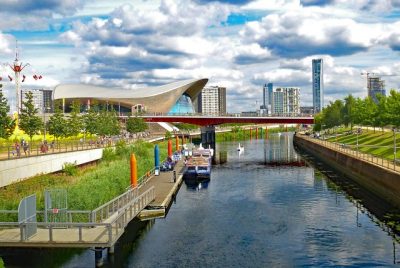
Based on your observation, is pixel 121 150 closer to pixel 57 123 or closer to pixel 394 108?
pixel 57 123

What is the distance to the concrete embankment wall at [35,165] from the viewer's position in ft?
149

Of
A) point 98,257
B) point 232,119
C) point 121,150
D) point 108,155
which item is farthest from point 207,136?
point 98,257

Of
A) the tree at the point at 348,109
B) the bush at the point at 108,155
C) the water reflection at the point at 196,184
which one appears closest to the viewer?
the water reflection at the point at 196,184

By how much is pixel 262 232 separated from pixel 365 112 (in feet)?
236

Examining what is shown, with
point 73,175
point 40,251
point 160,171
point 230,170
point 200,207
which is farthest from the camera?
point 230,170

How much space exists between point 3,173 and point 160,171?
25.9m

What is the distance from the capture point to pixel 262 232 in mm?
36000

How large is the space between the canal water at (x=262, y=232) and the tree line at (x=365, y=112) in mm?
22407

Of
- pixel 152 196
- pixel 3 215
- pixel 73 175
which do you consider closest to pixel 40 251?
pixel 3 215

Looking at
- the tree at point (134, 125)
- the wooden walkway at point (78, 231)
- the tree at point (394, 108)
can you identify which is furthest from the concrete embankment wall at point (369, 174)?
the tree at point (134, 125)

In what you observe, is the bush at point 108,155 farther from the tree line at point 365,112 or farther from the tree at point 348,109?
the tree at point 348,109

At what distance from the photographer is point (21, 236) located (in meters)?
27.1

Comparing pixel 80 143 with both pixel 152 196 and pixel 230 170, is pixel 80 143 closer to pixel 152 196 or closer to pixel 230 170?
pixel 230 170

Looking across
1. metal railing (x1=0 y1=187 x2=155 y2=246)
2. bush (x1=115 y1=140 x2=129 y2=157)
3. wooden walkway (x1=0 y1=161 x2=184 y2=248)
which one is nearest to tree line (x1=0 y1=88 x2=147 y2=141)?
bush (x1=115 y1=140 x2=129 y2=157)
